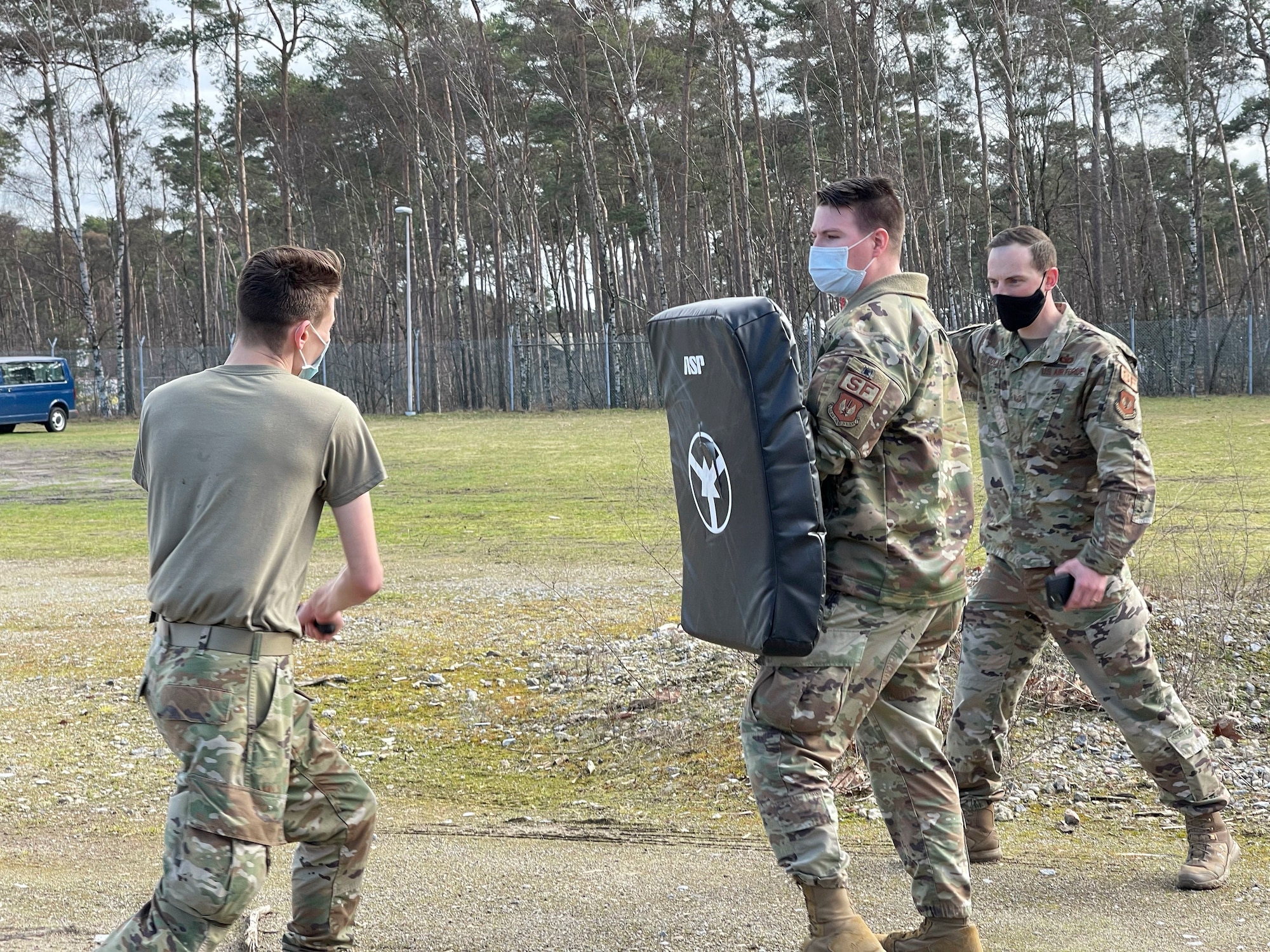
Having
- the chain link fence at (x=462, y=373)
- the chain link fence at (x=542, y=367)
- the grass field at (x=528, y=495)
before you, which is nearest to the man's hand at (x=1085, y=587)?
the grass field at (x=528, y=495)

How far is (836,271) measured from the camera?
3344 mm

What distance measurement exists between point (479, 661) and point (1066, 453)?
167 inches

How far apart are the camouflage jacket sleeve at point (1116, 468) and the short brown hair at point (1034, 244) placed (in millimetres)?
430

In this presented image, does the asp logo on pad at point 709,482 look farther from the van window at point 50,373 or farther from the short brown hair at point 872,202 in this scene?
the van window at point 50,373

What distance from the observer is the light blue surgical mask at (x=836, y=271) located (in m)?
3.33

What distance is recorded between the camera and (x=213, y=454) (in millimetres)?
2816

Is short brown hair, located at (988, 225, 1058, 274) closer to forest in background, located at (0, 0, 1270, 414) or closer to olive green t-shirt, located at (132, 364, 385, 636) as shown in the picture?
olive green t-shirt, located at (132, 364, 385, 636)

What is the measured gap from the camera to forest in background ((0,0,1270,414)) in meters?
43.0

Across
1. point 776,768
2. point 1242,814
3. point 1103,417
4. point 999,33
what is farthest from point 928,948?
point 999,33

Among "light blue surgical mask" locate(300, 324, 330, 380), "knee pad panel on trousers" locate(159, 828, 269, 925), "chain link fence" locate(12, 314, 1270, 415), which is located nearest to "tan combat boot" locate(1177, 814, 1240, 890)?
"knee pad panel on trousers" locate(159, 828, 269, 925)

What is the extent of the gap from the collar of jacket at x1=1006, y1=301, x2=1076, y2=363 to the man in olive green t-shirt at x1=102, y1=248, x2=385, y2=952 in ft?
7.39

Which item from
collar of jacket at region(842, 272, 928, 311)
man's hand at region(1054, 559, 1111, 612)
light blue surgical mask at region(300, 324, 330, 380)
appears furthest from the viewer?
man's hand at region(1054, 559, 1111, 612)

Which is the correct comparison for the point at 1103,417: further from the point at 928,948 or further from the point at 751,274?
the point at 751,274

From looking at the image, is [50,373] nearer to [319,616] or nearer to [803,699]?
[319,616]
